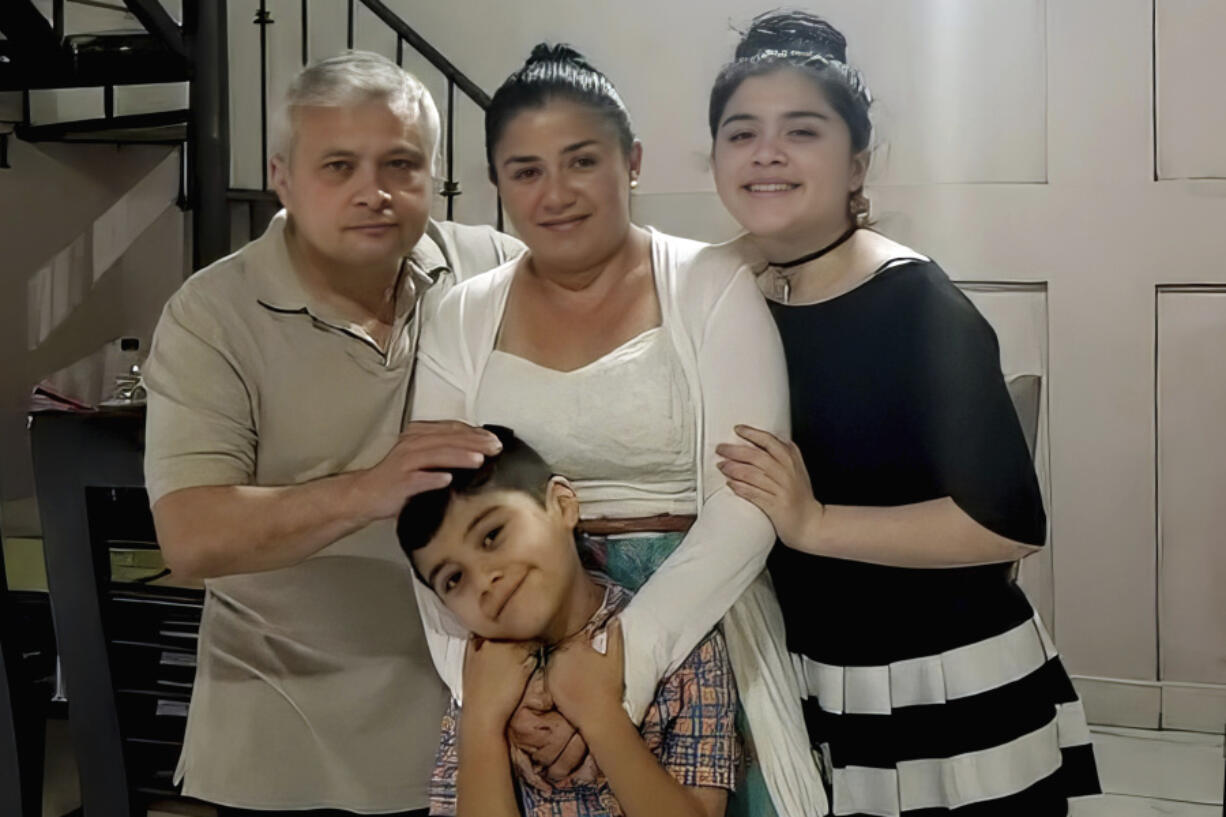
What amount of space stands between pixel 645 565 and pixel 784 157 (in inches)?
13.9

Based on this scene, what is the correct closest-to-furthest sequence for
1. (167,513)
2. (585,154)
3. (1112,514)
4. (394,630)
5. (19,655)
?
(585,154) < (167,513) < (394,630) < (1112,514) < (19,655)

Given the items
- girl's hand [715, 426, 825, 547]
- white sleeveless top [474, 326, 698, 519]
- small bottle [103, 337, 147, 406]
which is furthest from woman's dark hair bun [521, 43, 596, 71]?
small bottle [103, 337, 147, 406]

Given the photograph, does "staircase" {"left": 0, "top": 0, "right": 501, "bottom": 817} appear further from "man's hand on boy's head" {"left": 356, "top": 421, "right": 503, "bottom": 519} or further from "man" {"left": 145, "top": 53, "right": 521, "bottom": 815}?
"man's hand on boy's head" {"left": 356, "top": 421, "right": 503, "bottom": 519}

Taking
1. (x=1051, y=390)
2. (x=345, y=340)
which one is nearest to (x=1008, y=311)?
(x=1051, y=390)

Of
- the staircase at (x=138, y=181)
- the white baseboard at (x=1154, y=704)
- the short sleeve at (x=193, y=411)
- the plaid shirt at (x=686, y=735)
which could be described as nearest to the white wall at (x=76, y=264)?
the staircase at (x=138, y=181)

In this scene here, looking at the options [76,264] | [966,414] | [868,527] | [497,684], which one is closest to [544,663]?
[497,684]

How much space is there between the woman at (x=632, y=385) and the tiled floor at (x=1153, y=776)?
506 millimetres

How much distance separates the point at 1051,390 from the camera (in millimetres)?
1307

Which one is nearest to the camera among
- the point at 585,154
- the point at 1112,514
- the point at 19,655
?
the point at 585,154

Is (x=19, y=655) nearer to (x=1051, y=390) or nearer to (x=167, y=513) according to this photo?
(x=167, y=513)

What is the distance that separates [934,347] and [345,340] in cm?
56

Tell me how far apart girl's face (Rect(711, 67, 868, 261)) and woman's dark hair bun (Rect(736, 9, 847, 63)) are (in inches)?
1.3

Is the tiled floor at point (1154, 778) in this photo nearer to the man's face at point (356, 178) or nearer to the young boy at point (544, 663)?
the young boy at point (544, 663)

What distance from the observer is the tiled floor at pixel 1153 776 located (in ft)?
4.24
